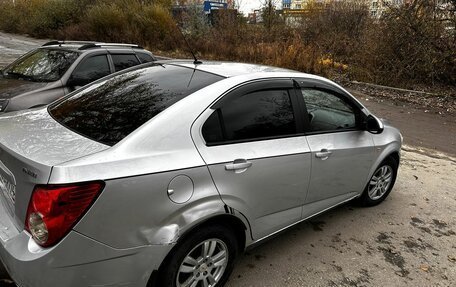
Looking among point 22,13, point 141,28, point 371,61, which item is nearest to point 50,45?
point 371,61

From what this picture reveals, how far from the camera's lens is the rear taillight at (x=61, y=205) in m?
1.89

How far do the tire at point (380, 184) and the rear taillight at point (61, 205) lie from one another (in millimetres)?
3070

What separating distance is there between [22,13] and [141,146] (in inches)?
1642

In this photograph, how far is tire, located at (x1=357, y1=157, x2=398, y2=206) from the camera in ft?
13.5

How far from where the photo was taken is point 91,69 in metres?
6.43

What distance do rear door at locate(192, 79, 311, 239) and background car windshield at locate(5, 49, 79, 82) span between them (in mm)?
4503

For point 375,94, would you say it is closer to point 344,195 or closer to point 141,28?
point 344,195

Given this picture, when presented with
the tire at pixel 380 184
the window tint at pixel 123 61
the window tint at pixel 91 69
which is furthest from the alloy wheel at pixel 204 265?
the window tint at pixel 123 61

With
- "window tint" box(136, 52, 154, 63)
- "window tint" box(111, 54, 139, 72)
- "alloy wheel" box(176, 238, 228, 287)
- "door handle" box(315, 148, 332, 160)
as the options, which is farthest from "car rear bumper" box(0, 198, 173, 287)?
"window tint" box(136, 52, 154, 63)

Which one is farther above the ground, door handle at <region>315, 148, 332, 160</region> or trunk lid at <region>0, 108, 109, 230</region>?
trunk lid at <region>0, 108, 109, 230</region>

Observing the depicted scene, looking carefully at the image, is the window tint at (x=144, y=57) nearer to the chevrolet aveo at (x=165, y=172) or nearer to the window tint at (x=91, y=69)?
the window tint at (x=91, y=69)

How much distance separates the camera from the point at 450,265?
3332mm

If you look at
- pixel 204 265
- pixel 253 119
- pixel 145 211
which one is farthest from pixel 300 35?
pixel 145 211

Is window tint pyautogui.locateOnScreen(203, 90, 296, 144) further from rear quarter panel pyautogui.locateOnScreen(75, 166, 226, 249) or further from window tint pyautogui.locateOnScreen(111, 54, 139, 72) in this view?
window tint pyautogui.locateOnScreen(111, 54, 139, 72)
